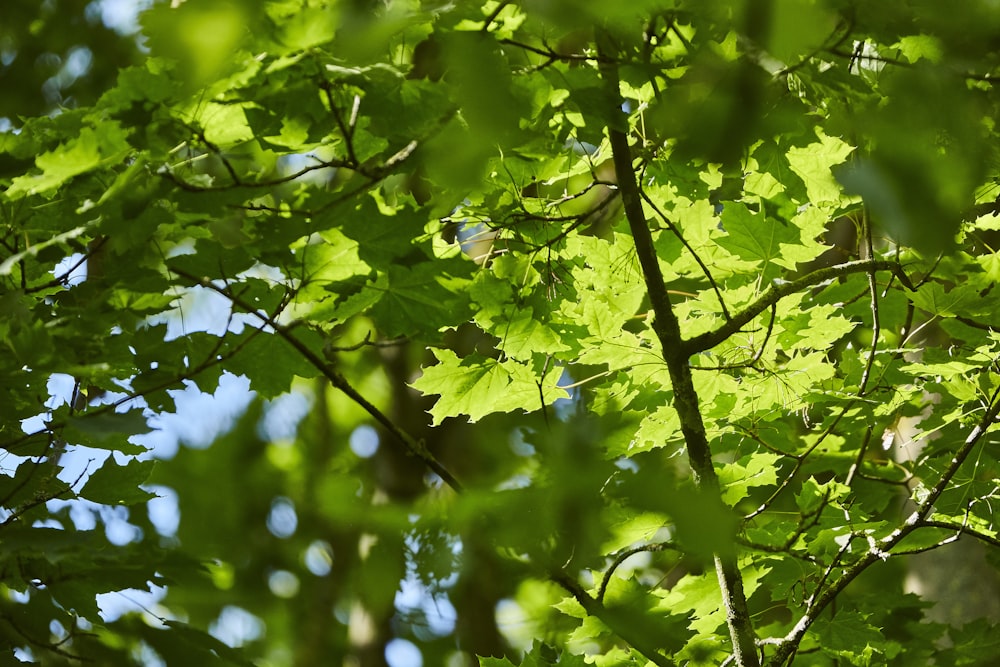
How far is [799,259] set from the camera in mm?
1438

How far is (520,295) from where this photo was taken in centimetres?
142

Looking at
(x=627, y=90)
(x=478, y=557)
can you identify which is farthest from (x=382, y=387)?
(x=478, y=557)

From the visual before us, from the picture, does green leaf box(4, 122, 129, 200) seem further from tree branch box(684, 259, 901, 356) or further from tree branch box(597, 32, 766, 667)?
tree branch box(684, 259, 901, 356)

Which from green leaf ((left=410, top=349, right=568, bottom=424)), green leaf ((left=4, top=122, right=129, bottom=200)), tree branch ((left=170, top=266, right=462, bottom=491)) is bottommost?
tree branch ((left=170, top=266, right=462, bottom=491))

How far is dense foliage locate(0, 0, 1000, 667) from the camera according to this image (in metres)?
0.60

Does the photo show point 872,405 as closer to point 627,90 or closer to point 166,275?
point 627,90

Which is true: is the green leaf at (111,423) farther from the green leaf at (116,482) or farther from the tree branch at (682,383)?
the tree branch at (682,383)

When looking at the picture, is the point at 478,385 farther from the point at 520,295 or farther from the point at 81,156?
the point at 81,156

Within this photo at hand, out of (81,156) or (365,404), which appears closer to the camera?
(81,156)

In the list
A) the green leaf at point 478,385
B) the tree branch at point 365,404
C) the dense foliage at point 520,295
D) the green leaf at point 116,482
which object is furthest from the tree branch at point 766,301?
the green leaf at point 116,482

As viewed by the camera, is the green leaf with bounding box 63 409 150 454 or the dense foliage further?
the green leaf with bounding box 63 409 150 454

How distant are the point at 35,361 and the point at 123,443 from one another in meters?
0.52

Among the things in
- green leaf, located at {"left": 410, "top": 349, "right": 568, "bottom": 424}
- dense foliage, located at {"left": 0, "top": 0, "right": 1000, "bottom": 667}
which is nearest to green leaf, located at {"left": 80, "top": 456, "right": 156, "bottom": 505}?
dense foliage, located at {"left": 0, "top": 0, "right": 1000, "bottom": 667}

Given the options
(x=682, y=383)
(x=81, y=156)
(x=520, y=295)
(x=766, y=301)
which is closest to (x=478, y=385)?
(x=520, y=295)
